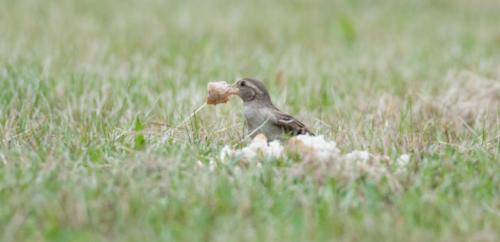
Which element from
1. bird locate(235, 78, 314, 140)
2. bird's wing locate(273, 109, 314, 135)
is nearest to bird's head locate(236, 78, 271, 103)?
bird locate(235, 78, 314, 140)

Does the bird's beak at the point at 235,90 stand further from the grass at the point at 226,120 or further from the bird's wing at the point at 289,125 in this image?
the bird's wing at the point at 289,125

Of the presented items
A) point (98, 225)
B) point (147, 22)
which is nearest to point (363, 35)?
point (147, 22)

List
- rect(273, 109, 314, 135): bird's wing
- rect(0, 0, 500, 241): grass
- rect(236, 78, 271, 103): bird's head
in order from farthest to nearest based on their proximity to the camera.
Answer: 1. rect(236, 78, 271, 103): bird's head
2. rect(273, 109, 314, 135): bird's wing
3. rect(0, 0, 500, 241): grass

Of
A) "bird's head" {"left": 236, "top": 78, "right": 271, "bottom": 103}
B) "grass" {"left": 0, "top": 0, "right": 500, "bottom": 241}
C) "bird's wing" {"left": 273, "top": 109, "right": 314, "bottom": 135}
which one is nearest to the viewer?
"grass" {"left": 0, "top": 0, "right": 500, "bottom": 241}

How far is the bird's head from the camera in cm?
571

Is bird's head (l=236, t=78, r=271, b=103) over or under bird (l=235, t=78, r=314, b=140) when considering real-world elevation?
over

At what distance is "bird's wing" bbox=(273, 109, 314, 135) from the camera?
216 inches

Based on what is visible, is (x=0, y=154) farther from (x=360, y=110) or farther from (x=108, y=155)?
(x=360, y=110)

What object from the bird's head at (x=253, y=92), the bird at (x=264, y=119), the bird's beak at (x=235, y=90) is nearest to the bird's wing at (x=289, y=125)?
the bird at (x=264, y=119)

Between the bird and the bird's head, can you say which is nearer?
the bird

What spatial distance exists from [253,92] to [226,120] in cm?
50

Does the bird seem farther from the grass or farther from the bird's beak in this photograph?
the grass

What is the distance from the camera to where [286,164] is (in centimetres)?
473

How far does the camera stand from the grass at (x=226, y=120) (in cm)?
396
